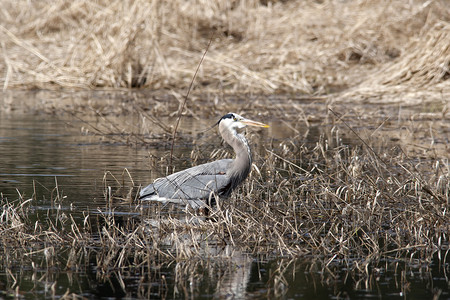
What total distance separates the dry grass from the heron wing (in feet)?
29.5

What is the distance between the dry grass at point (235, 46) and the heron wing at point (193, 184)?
9002mm

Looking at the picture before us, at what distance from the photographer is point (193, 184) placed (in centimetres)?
788

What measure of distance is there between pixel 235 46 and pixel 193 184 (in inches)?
578

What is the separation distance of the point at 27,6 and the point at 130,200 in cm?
1876

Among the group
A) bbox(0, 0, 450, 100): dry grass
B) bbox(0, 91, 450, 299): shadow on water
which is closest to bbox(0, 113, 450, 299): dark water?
bbox(0, 91, 450, 299): shadow on water

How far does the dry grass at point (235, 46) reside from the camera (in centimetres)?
1750

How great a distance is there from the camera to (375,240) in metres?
6.50

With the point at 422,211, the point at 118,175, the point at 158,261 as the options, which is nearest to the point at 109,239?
the point at 158,261

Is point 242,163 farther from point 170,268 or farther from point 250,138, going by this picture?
point 250,138

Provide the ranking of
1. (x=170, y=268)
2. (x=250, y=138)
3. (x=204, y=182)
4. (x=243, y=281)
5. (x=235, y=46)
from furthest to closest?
(x=235, y=46), (x=250, y=138), (x=204, y=182), (x=170, y=268), (x=243, y=281)

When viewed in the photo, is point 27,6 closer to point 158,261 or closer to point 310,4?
point 310,4

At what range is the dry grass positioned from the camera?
17500mm

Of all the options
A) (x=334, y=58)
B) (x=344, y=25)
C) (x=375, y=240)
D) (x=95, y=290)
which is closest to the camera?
(x=95, y=290)

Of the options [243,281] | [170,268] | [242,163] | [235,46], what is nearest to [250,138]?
[242,163]
